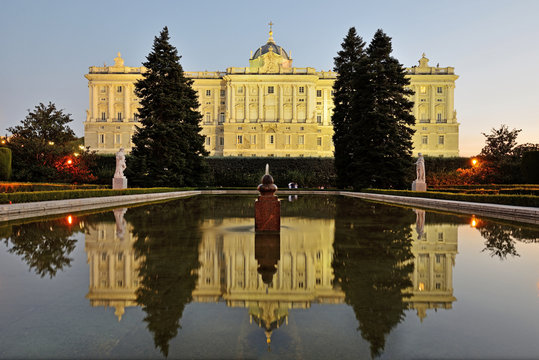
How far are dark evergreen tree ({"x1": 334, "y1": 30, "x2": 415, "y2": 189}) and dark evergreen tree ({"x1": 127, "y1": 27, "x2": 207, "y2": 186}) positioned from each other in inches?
512

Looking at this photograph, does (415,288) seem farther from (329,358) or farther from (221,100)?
(221,100)

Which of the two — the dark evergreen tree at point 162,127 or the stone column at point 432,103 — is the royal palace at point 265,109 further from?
the dark evergreen tree at point 162,127

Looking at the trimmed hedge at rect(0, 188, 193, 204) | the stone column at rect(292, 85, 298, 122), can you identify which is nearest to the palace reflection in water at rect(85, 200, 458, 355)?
the trimmed hedge at rect(0, 188, 193, 204)

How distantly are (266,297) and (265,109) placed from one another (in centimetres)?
7089

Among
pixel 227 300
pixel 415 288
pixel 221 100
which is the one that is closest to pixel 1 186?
pixel 227 300

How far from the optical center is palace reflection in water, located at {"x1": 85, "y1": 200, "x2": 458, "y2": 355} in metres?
3.88

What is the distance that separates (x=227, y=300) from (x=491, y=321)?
8.04 feet

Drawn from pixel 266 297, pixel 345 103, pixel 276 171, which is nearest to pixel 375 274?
pixel 266 297

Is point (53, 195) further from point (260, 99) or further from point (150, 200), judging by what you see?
point (260, 99)

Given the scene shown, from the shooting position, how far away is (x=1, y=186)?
55.4 ft

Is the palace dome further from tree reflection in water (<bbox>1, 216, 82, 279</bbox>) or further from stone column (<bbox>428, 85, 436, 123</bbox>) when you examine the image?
tree reflection in water (<bbox>1, 216, 82, 279</bbox>)

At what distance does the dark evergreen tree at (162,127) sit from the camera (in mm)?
27880

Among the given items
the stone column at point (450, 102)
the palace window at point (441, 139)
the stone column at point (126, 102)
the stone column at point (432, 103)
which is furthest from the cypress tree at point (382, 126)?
the stone column at point (126, 102)

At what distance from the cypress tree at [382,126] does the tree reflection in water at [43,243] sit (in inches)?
839
